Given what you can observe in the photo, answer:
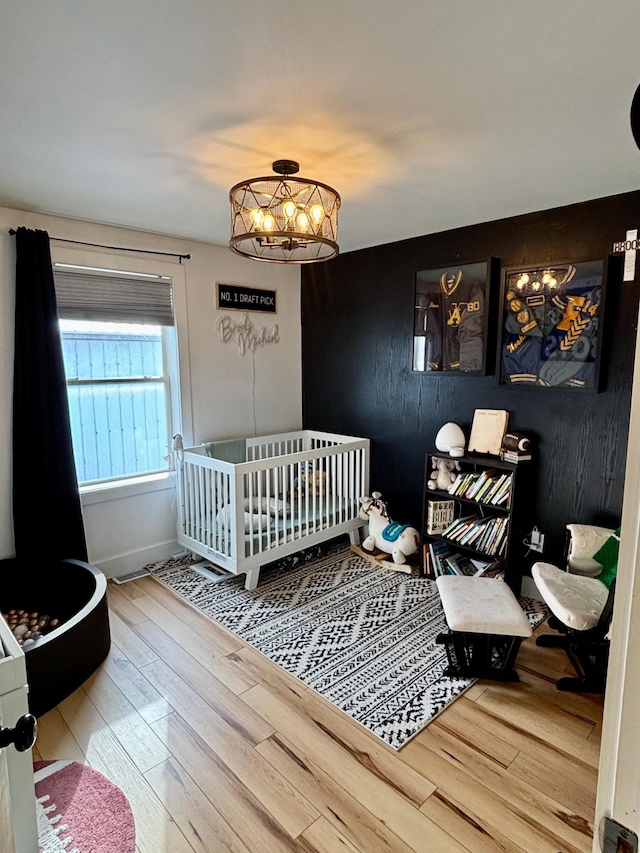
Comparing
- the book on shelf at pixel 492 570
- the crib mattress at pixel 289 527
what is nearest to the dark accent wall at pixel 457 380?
the book on shelf at pixel 492 570

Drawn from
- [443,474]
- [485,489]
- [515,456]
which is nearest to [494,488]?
[485,489]

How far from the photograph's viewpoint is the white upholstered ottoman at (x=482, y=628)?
2102mm

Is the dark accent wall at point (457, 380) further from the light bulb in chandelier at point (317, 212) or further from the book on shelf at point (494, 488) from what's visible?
the light bulb in chandelier at point (317, 212)

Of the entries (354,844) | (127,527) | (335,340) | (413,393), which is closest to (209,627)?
(127,527)

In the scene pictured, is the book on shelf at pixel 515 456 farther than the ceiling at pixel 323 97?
Yes

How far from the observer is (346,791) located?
1.61m

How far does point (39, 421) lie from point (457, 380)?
2.64 meters

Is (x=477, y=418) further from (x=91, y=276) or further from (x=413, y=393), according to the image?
(x=91, y=276)

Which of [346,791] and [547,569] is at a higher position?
[547,569]

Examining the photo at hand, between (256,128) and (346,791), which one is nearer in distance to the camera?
(346,791)

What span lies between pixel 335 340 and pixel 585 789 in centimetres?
316

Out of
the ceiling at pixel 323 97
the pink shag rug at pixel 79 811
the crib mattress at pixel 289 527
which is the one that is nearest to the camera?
the ceiling at pixel 323 97

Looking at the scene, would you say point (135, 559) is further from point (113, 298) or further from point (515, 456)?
point (515, 456)

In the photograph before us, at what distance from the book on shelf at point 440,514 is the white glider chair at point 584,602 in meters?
0.79
